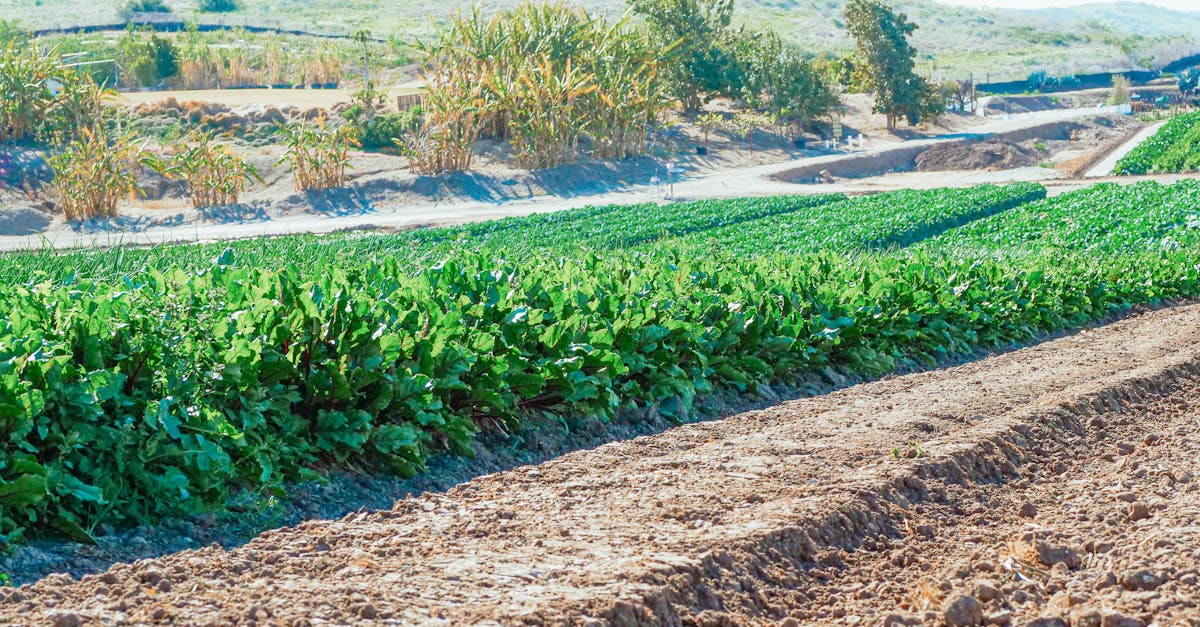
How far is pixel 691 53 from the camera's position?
47.5 m

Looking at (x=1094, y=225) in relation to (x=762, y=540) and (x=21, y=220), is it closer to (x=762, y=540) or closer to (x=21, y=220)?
(x=762, y=540)

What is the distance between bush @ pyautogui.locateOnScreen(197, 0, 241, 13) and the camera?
94312mm

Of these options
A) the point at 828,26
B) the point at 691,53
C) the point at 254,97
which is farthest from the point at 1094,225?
the point at 828,26

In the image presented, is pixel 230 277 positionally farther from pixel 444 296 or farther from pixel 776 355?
pixel 776 355

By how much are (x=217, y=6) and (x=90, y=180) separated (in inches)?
2939

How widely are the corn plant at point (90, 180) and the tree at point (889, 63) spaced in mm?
30430

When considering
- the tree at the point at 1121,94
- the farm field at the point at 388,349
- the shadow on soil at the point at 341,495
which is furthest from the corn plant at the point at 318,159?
the tree at the point at 1121,94

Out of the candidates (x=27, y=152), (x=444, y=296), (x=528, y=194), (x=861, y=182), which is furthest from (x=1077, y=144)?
(x=444, y=296)

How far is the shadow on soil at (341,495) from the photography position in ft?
13.9

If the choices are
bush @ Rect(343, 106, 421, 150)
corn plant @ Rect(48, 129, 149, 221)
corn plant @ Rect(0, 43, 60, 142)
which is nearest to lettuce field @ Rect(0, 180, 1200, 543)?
corn plant @ Rect(48, 129, 149, 221)

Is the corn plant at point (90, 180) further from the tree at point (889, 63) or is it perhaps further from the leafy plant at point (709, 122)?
the tree at point (889, 63)

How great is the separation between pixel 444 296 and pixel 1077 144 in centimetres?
4510

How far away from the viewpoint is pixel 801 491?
16.9 feet

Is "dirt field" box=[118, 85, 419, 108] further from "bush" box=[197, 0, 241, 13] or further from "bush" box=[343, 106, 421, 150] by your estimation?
"bush" box=[197, 0, 241, 13]
